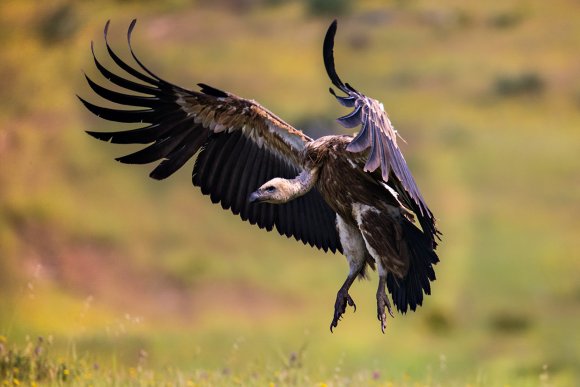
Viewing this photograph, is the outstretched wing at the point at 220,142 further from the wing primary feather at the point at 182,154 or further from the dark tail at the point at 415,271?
the dark tail at the point at 415,271

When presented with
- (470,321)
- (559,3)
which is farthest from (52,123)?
(559,3)

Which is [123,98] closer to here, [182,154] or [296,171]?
[182,154]

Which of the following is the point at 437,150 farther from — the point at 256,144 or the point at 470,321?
the point at 256,144

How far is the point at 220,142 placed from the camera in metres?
8.61

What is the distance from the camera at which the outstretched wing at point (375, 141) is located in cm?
697

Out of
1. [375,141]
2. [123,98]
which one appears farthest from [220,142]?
[375,141]

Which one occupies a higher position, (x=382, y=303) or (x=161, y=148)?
(x=161, y=148)

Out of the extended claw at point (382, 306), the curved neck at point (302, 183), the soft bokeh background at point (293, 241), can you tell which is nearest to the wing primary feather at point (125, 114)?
the curved neck at point (302, 183)

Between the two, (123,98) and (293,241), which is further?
(293,241)

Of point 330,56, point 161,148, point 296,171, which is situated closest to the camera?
point 330,56

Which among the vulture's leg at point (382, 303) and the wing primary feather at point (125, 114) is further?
the wing primary feather at point (125, 114)

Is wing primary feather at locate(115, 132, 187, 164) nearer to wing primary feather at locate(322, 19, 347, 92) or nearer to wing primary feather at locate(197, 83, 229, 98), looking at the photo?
wing primary feather at locate(197, 83, 229, 98)

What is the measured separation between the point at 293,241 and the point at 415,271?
10.1 meters

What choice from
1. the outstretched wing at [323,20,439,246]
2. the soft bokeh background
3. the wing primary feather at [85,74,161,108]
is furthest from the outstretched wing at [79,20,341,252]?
the soft bokeh background
